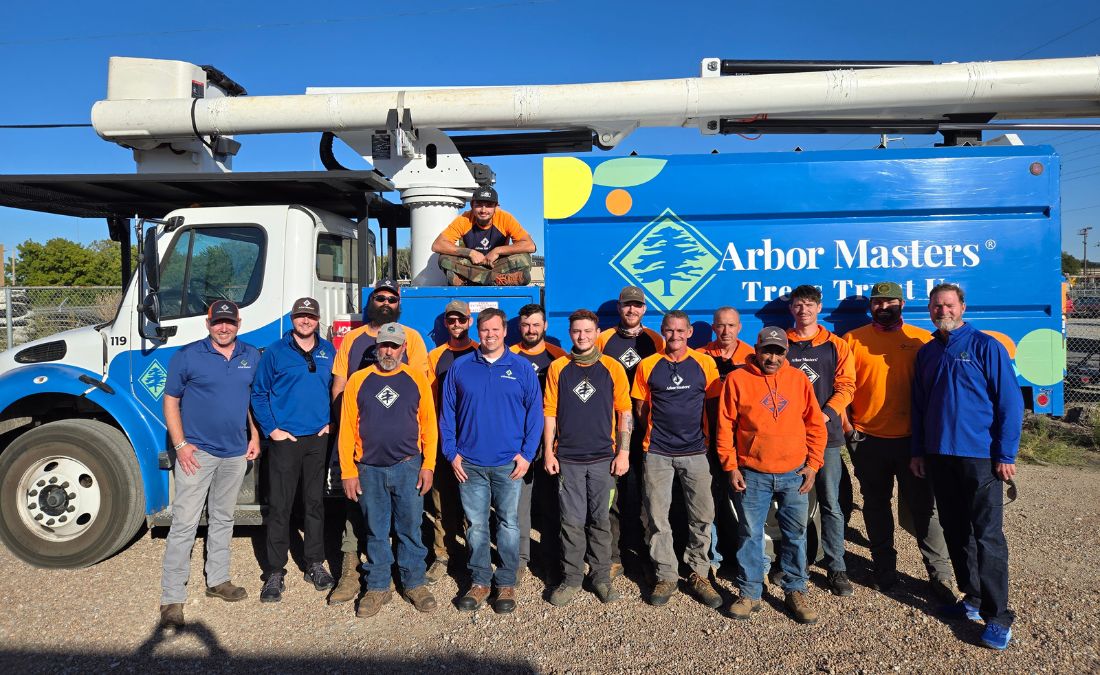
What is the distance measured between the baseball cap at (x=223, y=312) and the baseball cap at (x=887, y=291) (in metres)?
4.36

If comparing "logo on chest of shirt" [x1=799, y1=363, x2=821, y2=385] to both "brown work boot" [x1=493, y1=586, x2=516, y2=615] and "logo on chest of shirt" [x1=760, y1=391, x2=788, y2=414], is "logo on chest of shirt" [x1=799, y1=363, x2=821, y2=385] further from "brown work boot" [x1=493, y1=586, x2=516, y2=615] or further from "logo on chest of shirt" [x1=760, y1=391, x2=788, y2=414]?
"brown work boot" [x1=493, y1=586, x2=516, y2=615]

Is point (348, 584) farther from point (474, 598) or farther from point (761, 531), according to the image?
point (761, 531)

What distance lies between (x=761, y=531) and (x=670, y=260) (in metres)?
1.99

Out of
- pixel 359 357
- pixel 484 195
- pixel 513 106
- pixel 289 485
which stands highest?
pixel 513 106

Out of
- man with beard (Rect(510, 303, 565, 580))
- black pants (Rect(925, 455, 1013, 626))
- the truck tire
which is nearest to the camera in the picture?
black pants (Rect(925, 455, 1013, 626))

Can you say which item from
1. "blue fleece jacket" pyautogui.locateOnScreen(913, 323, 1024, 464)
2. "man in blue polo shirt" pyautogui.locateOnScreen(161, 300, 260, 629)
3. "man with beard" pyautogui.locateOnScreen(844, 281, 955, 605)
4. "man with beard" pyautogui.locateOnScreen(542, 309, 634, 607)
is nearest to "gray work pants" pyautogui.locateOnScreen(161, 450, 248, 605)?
"man in blue polo shirt" pyautogui.locateOnScreen(161, 300, 260, 629)

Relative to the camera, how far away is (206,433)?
430 cm

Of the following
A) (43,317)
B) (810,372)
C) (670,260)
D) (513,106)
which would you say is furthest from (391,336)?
(43,317)

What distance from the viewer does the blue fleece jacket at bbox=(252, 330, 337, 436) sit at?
4422 mm

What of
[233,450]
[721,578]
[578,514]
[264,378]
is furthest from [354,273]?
[721,578]

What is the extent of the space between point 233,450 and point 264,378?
0.51 metres

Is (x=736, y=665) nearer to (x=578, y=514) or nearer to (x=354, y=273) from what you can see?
(x=578, y=514)

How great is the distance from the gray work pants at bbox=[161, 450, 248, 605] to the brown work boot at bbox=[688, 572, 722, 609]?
317cm

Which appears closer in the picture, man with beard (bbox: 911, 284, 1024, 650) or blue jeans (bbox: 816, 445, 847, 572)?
man with beard (bbox: 911, 284, 1024, 650)
